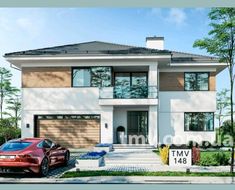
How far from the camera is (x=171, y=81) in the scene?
908 inches

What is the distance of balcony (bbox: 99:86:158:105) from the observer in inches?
813

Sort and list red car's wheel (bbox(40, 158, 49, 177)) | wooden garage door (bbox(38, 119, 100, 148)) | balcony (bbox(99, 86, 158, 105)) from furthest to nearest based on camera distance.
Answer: wooden garage door (bbox(38, 119, 100, 148)), balcony (bbox(99, 86, 158, 105)), red car's wheel (bbox(40, 158, 49, 177))

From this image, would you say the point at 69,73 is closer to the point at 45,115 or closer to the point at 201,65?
the point at 45,115

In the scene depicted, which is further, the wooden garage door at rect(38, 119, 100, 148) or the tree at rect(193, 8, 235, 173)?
the wooden garage door at rect(38, 119, 100, 148)

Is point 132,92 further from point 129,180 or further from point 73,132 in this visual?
point 129,180

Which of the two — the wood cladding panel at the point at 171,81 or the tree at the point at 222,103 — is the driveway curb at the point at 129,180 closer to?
the wood cladding panel at the point at 171,81

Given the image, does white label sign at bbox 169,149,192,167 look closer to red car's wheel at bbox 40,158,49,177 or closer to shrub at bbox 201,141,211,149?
red car's wheel at bbox 40,158,49,177

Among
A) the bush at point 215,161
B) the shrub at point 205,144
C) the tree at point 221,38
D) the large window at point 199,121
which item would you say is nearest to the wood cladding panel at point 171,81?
the large window at point 199,121

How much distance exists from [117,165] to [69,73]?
357 inches

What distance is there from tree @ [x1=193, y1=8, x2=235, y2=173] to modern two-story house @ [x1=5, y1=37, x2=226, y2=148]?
24.6ft

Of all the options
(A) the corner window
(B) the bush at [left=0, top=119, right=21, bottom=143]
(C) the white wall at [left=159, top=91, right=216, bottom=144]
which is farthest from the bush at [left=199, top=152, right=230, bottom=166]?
(B) the bush at [left=0, top=119, right=21, bottom=143]

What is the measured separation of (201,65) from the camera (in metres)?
22.7

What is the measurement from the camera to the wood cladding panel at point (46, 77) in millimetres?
21609

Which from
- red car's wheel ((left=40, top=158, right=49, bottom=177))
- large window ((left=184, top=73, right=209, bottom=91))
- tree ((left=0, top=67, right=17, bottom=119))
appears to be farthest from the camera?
tree ((left=0, top=67, right=17, bottom=119))
